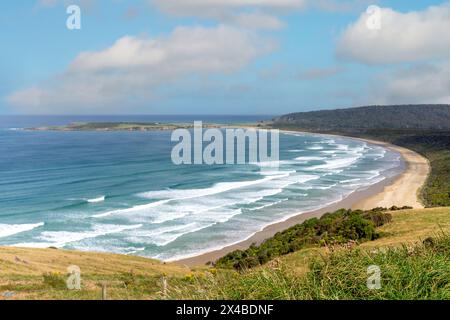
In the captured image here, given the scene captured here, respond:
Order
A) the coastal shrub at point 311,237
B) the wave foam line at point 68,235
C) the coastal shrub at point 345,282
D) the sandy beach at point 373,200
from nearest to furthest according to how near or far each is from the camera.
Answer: the coastal shrub at point 345,282 → the coastal shrub at point 311,237 → the sandy beach at point 373,200 → the wave foam line at point 68,235

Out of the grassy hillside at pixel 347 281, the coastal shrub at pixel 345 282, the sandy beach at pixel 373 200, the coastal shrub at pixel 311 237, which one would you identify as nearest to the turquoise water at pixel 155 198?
the sandy beach at pixel 373 200

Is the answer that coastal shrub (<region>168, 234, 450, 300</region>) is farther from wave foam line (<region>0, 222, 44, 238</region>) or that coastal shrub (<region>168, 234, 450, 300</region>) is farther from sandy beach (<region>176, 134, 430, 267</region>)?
wave foam line (<region>0, 222, 44, 238</region>)

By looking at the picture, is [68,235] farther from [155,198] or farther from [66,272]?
[66,272]

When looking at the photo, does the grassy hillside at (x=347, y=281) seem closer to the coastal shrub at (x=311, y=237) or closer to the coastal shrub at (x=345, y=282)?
the coastal shrub at (x=345, y=282)

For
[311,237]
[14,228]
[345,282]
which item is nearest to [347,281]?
[345,282]

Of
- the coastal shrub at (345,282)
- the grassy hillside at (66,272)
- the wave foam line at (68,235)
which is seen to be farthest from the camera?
the wave foam line at (68,235)
